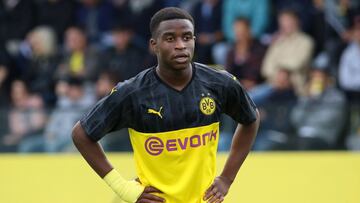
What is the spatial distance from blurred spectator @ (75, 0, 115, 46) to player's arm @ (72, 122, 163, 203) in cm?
758

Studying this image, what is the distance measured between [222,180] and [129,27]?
727cm

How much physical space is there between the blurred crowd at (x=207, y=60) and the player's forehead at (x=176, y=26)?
14.7 ft

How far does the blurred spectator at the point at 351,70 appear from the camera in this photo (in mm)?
10767

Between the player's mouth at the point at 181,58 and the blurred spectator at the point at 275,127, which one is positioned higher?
the player's mouth at the point at 181,58

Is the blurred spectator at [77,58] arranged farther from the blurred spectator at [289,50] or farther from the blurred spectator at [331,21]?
the blurred spectator at [331,21]

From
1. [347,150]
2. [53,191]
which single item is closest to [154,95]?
[53,191]

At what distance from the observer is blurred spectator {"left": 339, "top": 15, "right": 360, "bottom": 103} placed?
1077 centimetres

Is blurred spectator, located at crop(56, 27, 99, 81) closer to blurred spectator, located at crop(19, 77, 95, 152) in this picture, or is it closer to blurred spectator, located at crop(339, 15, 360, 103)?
blurred spectator, located at crop(19, 77, 95, 152)

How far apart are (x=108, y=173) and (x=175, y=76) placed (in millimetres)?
672

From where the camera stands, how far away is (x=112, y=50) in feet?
39.7

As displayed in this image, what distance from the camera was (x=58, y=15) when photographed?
1270 centimetres

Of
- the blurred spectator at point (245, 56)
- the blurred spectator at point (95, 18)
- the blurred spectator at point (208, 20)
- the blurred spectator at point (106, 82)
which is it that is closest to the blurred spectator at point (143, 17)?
the blurred spectator at point (95, 18)

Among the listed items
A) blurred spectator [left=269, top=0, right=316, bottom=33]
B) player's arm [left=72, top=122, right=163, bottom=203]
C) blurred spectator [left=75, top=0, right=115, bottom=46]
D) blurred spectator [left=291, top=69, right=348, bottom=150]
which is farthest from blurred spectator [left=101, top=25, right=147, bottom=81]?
player's arm [left=72, top=122, right=163, bottom=203]

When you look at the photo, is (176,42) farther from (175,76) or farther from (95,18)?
(95,18)
